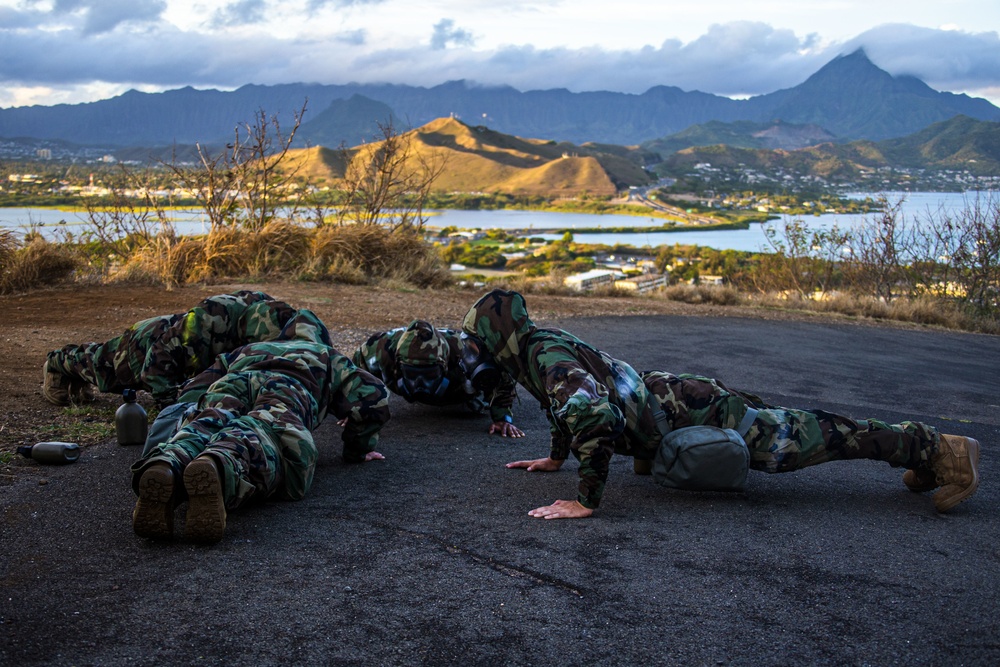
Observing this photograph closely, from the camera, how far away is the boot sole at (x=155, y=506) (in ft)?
12.0

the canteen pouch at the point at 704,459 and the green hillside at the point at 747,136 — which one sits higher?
the green hillside at the point at 747,136

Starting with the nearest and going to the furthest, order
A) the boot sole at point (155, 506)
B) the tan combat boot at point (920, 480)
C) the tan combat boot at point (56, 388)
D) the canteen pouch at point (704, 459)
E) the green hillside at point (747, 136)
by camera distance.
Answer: the boot sole at point (155, 506), the canteen pouch at point (704, 459), the tan combat boot at point (920, 480), the tan combat boot at point (56, 388), the green hillside at point (747, 136)

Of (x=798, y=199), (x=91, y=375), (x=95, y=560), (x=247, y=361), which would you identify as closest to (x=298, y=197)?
(x=91, y=375)

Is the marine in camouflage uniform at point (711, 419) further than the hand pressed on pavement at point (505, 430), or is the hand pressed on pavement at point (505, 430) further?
the hand pressed on pavement at point (505, 430)

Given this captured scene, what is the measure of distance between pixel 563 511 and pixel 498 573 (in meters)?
0.83

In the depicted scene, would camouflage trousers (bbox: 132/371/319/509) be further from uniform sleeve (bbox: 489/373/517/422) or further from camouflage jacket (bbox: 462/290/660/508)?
uniform sleeve (bbox: 489/373/517/422)

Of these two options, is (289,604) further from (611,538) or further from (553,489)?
(553,489)

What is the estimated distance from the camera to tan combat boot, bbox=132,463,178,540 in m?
3.66

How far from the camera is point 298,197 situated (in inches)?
631

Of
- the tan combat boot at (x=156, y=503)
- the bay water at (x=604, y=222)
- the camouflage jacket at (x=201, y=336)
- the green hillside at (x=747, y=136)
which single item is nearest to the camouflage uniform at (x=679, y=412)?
the tan combat boot at (x=156, y=503)

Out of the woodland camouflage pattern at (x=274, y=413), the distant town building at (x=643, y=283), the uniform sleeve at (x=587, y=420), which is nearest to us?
the woodland camouflage pattern at (x=274, y=413)

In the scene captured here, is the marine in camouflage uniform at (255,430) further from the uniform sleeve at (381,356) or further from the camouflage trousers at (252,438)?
the uniform sleeve at (381,356)

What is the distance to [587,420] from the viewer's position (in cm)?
436

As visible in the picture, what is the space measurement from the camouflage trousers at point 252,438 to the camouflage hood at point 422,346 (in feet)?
4.06
